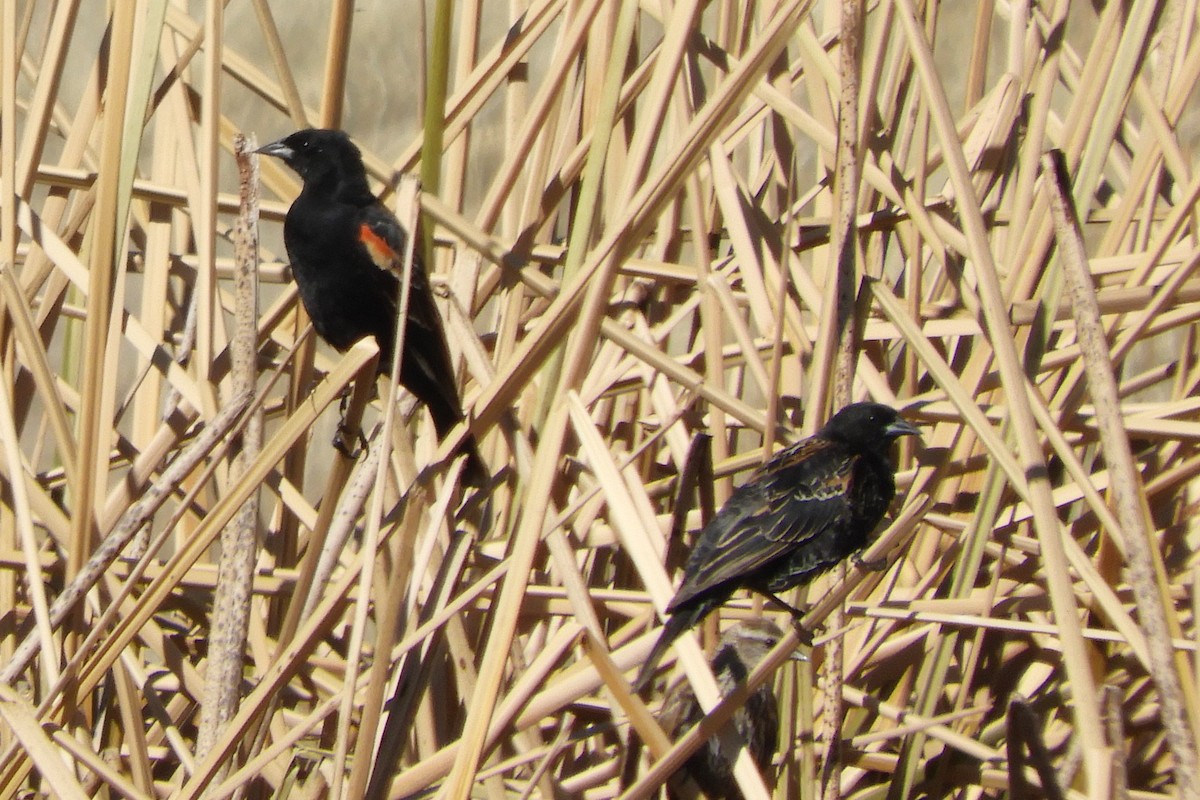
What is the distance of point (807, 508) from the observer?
2.50 meters

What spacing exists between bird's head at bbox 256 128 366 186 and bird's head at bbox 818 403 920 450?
1.20 m

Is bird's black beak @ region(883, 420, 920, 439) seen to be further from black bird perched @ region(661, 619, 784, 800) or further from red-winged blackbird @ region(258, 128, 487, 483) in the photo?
red-winged blackbird @ region(258, 128, 487, 483)

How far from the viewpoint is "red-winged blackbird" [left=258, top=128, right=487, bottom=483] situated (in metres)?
2.81

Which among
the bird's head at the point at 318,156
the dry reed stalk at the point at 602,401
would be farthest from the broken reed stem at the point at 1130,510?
the bird's head at the point at 318,156

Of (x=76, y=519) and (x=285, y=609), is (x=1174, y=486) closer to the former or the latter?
(x=285, y=609)

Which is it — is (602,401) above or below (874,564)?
above

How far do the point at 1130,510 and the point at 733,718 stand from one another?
1283 millimetres

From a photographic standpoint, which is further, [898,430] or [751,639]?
[751,639]

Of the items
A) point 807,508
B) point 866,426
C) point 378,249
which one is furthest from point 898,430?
point 378,249

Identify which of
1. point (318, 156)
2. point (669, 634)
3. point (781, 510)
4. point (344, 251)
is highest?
point (318, 156)

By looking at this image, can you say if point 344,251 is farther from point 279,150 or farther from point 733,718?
point 733,718

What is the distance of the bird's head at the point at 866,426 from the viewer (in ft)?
7.92

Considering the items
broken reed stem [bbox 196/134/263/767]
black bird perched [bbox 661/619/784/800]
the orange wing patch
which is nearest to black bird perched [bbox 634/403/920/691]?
black bird perched [bbox 661/619/784/800]

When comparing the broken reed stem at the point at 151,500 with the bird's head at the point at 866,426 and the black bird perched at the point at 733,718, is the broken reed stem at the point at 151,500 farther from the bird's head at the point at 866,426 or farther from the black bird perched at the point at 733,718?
the black bird perched at the point at 733,718
